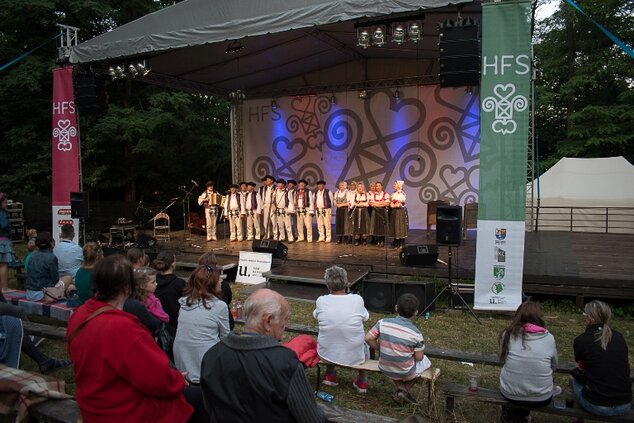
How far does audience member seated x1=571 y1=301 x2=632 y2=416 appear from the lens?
10.3 feet

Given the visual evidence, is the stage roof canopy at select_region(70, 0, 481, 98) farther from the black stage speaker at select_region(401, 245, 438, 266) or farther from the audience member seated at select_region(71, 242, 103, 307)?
the audience member seated at select_region(71, 242, 103, 307)

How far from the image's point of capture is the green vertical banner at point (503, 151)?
19.5 ft

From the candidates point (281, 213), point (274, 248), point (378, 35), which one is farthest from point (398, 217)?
point (378, 35)

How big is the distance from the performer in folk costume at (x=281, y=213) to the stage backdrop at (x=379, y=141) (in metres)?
2.90

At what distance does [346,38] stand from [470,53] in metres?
5.71

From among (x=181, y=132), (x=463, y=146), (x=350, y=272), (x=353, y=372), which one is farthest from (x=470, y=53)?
(x=181, y=132)

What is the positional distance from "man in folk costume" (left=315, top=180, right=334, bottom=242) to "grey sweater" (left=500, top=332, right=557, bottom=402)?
8.25 metres

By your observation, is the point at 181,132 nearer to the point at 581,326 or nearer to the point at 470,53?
the point at 470,53

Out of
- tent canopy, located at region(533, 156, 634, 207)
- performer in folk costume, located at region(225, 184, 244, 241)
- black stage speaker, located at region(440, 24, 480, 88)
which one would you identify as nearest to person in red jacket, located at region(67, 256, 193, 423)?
black stage speaker, located at region(440, 24, 480, 88)

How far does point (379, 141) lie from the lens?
1393 centimetres

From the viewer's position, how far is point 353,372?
4.67 m

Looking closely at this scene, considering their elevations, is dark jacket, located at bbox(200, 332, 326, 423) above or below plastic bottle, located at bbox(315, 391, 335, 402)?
above

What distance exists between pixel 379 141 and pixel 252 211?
14.3 feet

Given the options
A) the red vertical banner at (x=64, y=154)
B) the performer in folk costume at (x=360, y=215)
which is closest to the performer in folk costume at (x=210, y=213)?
the red vertical banner at (x=64, y=154)
